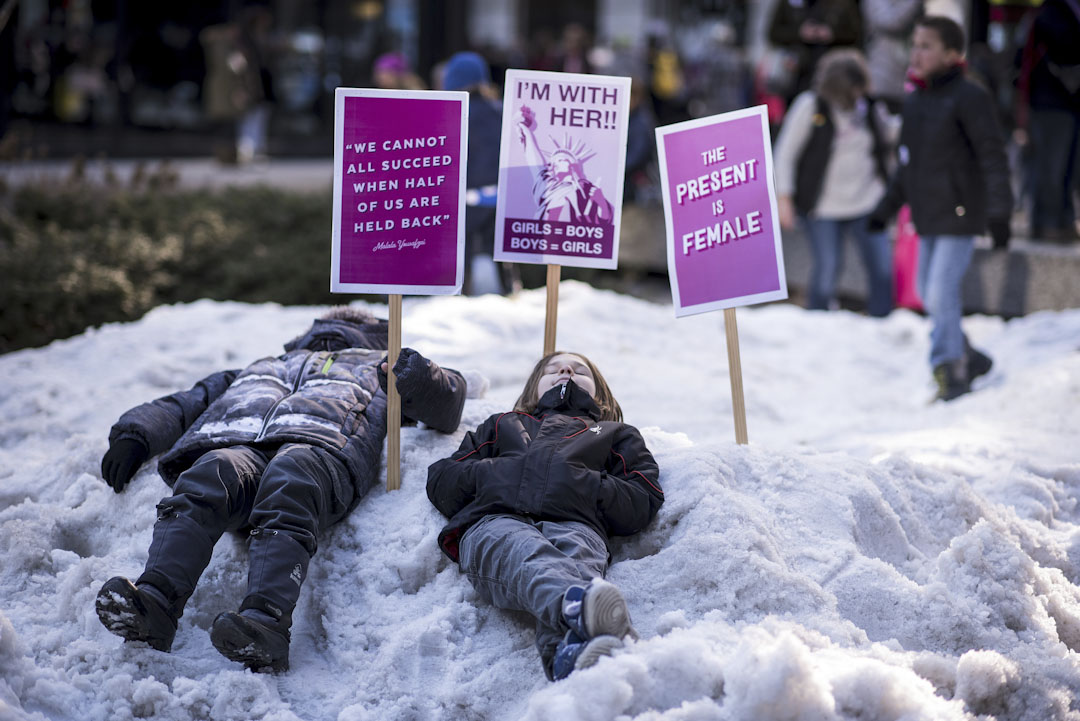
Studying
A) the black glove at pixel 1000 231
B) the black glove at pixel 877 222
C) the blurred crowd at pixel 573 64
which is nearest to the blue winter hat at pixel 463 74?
the blurred crowd at pixel 573 64

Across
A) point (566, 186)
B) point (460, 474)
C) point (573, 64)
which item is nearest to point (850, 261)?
point (573, 64)

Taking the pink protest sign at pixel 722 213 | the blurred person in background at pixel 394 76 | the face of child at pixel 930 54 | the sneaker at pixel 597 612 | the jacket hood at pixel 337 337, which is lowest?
the sneaker at pixel 597 612

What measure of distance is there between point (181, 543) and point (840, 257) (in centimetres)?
599

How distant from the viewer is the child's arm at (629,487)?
3508 mm

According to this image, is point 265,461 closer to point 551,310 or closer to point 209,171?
point 551,310

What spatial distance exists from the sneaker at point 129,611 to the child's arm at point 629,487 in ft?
4.29

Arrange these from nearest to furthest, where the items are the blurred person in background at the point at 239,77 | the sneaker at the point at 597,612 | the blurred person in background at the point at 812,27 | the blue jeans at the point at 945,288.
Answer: the sneaker at the point at 597,612
the blue jeans at the point at 945,288
the blurred person in background at the point at 812,27
the blurred person in background at the point at 239,77

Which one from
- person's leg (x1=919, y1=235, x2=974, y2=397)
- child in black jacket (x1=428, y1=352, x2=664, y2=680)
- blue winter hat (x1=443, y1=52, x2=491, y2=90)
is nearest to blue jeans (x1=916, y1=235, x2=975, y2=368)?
person's leg (x1=919, y1=235, x2=974, y2=397)

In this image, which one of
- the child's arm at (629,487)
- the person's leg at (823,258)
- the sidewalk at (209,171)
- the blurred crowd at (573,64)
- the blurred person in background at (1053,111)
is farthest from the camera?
the sidewalk at (209,171)

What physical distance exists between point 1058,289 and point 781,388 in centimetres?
269

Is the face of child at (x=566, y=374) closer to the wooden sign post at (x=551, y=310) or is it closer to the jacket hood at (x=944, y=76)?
the wooden sign post at (x=551, y=310)

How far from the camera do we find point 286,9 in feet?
54.0

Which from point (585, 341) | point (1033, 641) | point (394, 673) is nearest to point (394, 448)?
point (394, 673)

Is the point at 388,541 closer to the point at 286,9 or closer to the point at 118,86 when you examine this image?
the point at 118,86
